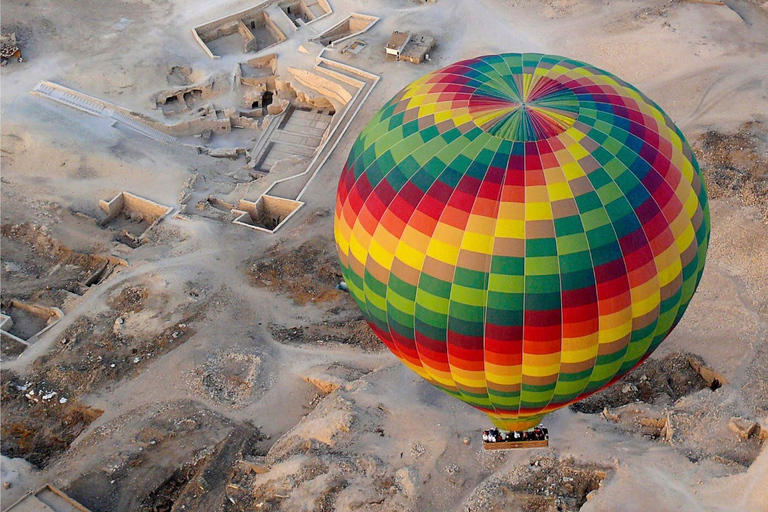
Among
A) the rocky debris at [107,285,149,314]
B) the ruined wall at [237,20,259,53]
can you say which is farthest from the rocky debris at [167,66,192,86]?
the rocky debris at [107,285,149,314]

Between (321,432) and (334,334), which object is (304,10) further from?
(321,432)

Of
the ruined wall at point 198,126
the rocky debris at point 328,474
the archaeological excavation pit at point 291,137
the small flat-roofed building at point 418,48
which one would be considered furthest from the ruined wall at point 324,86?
the rocky debris at point 328,474

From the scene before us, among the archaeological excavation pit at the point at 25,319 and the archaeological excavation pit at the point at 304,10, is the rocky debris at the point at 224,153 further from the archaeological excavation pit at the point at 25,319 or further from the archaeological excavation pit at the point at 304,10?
the archaeological excavation pit at the point at 25,319

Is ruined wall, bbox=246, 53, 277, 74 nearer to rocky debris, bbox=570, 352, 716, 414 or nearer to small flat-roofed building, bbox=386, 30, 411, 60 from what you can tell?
small flat-roofed building, bbox=386, 30, 411, 60

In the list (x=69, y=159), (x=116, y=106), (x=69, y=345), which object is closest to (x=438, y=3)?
(x=116, y=106)

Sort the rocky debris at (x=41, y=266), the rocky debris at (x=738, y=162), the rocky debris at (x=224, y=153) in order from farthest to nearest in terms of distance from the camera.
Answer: the rocky debris at (x=224, y=153) < the rocky debris at (x=738, y=162) < the rocky debris at (x=41, y=266)

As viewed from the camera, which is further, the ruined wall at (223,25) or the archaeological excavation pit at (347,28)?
the ruined wall at (223,25)

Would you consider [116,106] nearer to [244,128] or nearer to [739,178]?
[244,128]
